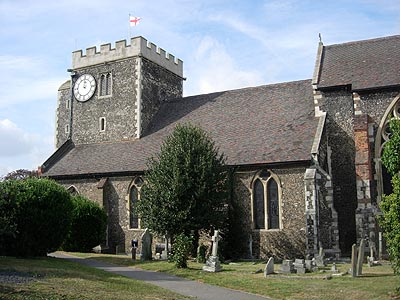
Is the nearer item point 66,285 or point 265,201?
point 66,285

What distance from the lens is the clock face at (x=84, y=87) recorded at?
106ft

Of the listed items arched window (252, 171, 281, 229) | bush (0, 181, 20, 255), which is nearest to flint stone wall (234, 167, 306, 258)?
arched window (252, 171, 281, 229)

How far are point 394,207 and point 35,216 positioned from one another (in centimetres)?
1394

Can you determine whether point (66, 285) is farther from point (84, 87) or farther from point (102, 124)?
point (84, 87)

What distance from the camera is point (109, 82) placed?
31766 mm

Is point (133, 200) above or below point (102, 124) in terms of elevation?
below

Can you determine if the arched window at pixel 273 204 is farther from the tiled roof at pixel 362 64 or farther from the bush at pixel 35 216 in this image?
the bush at pixel 35 216

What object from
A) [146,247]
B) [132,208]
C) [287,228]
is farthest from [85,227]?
[287,228]

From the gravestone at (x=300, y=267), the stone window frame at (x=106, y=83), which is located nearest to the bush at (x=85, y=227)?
the stone window frame at (x=106, y=83)

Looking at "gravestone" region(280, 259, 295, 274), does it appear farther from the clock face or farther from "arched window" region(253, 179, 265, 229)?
the clock face

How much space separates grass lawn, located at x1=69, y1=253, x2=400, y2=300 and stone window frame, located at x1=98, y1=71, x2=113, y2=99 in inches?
613

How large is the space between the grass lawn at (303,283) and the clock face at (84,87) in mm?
16564

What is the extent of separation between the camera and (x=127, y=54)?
31281 millimetres

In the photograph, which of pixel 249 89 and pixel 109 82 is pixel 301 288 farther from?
pixel 109 82
